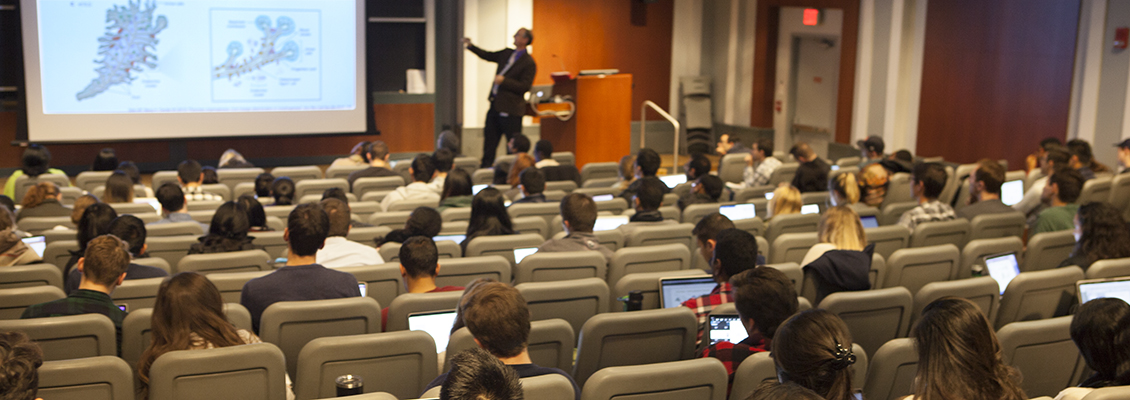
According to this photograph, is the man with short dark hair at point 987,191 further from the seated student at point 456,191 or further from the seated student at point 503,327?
the seated student at point 503,327

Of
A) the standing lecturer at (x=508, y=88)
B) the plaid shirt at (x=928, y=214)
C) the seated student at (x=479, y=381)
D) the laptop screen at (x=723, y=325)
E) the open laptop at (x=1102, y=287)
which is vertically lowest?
the laptop screen at (x=723, y=325)

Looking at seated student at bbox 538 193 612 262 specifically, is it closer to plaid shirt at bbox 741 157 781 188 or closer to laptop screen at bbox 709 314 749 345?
laptop screen at bbox 709 314 749 345

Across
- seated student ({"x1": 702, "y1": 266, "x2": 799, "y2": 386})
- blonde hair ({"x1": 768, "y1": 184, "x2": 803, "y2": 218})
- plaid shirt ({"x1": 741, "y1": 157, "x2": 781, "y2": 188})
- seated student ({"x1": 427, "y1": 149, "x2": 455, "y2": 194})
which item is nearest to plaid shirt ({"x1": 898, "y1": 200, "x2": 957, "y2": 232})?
blonde hair ({"x1": 768, "y1": 184, "x2": 803, "y2": 218})

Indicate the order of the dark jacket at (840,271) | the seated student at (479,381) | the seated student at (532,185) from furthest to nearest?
the seated student at (532,185) → the dark jacket at (840,271) → the seated student at (479,381)

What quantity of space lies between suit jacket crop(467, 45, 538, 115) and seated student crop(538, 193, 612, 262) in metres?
5.48

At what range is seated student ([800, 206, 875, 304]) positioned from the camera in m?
4.16

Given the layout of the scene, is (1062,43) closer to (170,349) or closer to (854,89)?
(854,89)

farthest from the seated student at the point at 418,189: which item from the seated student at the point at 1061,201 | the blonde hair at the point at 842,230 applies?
the seated student at the point at 1061,201

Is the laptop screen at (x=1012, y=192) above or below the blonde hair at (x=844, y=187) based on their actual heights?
below

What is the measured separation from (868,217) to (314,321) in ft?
13.0

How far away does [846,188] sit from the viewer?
5.96 meters

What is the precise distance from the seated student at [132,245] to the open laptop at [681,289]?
2.23 m

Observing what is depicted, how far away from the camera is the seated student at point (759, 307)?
2.97 m

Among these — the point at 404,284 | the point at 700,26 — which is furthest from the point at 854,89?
the point at 404,284
